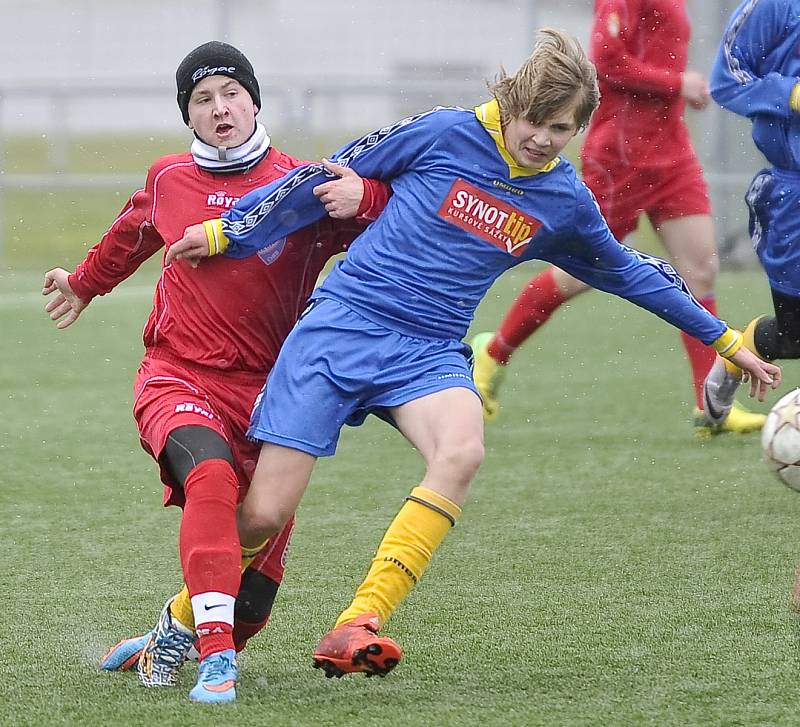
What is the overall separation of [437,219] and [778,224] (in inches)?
87.2

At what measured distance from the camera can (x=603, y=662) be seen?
340 cm

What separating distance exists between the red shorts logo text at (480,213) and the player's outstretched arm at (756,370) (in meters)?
0.63

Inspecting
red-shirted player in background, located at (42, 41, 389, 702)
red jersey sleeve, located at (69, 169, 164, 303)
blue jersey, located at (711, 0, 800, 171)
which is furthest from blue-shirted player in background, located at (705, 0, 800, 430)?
red jersey sleeve, located at (69, 169, 164, 303)

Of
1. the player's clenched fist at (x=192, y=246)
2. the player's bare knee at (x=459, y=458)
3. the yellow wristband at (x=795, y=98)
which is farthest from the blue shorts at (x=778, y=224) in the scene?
the player's clenched fist at (x=192, y=246)

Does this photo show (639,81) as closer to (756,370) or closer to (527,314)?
(527,314)

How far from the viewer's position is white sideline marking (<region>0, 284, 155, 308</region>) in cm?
1116

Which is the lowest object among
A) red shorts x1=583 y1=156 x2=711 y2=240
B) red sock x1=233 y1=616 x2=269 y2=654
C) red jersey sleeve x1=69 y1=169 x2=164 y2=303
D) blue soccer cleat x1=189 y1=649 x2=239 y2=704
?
red sock x1=233 y1=616 x2=269 y2=654

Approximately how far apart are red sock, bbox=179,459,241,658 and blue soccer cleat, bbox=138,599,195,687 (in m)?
0.18

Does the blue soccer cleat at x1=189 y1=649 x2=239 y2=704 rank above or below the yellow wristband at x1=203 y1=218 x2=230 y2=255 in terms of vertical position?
below

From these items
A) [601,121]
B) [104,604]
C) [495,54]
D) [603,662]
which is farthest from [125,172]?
[603,662]

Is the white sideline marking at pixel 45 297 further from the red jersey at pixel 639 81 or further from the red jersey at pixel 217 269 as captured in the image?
the red jersey at pixel 217 269

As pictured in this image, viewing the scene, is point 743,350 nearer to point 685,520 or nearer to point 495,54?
point 685,520

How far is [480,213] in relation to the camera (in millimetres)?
3537

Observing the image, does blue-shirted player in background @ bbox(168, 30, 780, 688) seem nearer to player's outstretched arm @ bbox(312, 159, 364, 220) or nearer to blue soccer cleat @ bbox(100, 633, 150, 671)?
player's outstretched arm @ bbox(312, 159, 364, 220)
